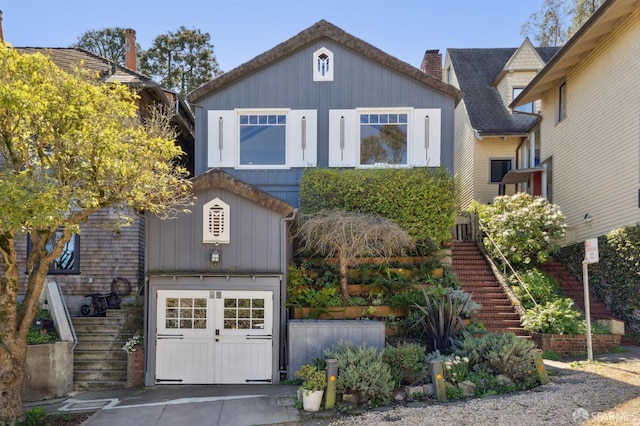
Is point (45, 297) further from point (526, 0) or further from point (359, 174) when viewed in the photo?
point (526, 0)

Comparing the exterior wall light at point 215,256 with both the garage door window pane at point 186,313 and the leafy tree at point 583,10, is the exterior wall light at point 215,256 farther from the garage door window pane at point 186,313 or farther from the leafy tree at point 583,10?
the leafy tree at point 583,10

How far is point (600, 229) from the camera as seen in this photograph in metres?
12.0

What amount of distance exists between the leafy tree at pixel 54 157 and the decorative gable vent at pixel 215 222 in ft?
5.24

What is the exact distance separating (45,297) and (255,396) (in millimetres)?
6135

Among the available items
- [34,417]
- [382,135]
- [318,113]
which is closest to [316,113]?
[318,113]

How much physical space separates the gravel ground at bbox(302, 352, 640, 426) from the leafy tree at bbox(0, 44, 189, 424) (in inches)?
172

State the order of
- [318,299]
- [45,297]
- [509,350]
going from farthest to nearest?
[45,297]
[318,299]
[509,350]

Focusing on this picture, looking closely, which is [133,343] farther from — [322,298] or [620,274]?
[620,274]

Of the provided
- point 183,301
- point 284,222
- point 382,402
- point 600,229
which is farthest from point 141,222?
point 600,229

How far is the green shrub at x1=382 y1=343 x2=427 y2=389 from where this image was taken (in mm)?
7484

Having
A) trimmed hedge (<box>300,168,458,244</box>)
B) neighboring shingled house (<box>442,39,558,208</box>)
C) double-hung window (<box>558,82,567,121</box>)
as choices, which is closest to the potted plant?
trimmed hedge (<box>300,168,458,244</box>)

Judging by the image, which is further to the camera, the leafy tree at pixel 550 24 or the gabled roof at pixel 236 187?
the leafy tree at pixel 550 24

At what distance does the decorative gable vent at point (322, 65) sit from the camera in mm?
12359

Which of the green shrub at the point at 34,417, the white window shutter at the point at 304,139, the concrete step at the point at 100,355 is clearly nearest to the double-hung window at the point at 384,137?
the white window shutter at the point at 304,139
